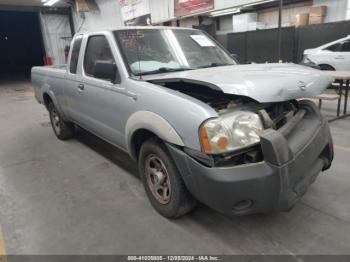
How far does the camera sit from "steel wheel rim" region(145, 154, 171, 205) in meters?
2.75

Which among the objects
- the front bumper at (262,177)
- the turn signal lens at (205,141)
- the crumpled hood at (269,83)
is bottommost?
the front bumper at (262,177)

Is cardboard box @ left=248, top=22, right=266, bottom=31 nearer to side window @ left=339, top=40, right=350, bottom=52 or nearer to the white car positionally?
the white car

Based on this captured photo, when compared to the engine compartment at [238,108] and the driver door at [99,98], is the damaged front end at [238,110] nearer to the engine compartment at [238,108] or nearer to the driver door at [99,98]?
the engine compartment at [238,108]

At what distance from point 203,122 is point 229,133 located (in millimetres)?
209

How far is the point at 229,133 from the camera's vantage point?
2.18m

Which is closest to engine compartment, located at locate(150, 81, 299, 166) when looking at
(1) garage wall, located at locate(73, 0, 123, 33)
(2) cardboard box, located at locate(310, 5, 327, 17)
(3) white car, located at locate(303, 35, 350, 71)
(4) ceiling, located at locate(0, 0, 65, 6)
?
(3) white car, located at locate(303, 35, 350, 71)

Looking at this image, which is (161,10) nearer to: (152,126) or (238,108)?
(152,126)

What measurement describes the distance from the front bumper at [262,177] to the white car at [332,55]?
853cm

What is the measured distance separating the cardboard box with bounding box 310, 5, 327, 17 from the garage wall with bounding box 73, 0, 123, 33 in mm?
9898

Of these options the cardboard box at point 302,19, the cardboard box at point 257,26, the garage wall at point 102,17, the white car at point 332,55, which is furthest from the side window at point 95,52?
the garage wall at point 102,17

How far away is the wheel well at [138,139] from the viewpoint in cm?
288

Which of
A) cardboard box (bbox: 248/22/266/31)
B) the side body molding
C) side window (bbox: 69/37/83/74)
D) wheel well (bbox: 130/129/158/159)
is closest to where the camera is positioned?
the side body molding

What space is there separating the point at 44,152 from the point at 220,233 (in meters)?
3.54

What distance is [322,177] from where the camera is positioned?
139 inches
